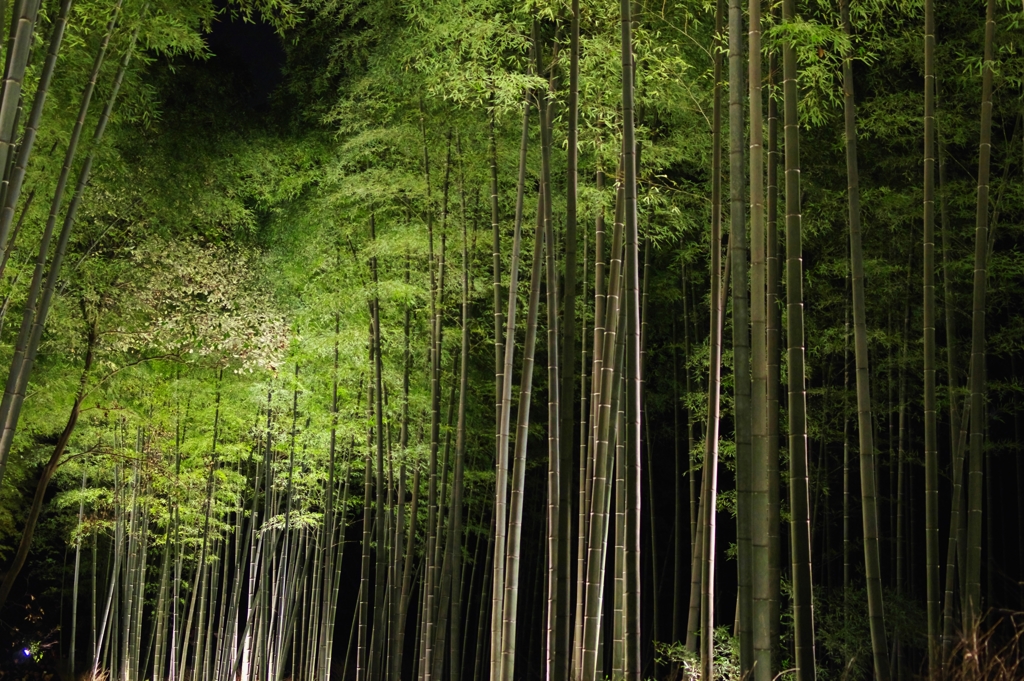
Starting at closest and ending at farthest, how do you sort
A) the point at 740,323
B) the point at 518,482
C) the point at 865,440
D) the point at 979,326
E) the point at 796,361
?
the point at 740,323 → the point at 796,361 → the point at 865,440 → the point at 518,482 → the point at 979,326

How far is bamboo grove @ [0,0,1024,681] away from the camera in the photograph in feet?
13.0

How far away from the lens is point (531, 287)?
4.61m

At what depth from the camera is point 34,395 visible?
7.66 meters

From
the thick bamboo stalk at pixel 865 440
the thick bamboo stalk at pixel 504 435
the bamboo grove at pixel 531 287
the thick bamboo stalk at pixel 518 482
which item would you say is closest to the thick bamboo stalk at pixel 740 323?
the bamboo grove at pixel 531 287

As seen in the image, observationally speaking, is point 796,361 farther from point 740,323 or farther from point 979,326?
point 979,326

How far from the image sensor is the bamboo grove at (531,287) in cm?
397

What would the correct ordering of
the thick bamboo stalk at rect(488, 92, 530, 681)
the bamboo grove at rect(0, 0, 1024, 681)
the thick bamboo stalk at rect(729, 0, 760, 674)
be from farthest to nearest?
the thick bamboo stalk at rect(488, 92, 530, 681) → the bamboo grove at rect(0, 0, 1024, 681) → the thick bamboo stalk at rect(729, 0, 760, 674)

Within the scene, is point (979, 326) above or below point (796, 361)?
above

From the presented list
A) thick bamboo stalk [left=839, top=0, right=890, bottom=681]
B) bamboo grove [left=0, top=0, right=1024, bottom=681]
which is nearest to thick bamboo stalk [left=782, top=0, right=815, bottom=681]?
bamboo grove [left=0, top=0, right=1024, bottom=681]

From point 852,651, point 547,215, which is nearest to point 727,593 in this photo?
point 852,651

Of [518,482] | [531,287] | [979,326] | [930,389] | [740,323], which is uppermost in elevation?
[531,287]

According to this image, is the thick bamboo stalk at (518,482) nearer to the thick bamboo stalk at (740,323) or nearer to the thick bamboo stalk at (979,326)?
the thick bamboo stalk at (740,323)

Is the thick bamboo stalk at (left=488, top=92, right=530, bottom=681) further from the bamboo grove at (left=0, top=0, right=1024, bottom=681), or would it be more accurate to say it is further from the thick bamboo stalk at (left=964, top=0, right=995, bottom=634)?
the thick bamboo stalk at (left=964, top=0, right=995, bottom=634)

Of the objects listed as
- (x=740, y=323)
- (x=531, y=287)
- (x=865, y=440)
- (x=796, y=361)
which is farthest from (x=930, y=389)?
(x=531, y=287)
